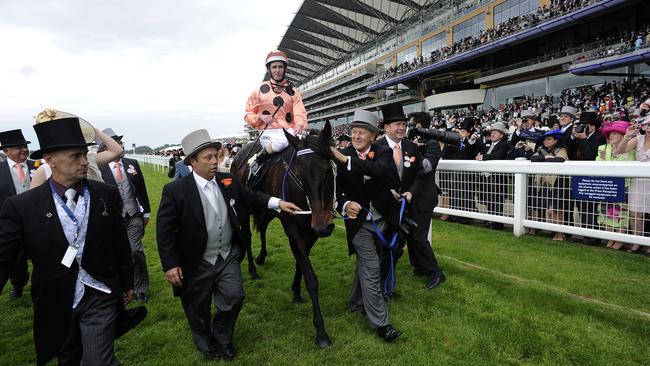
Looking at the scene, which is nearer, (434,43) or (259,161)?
(259,161)

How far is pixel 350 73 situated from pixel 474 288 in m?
64.7

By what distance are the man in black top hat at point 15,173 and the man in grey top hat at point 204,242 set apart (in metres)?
2.69

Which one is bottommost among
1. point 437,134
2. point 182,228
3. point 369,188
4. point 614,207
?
point 614,207

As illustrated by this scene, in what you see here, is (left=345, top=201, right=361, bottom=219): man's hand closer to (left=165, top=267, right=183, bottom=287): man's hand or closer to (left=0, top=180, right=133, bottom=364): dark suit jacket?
(left=165, top=267, right=183, bottom=287): man's hand

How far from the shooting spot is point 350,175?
3520 millimetres

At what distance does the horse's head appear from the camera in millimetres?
3072

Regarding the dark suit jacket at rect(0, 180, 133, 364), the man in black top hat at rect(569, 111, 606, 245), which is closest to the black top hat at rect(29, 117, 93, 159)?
the dark suit jacket at rect(0, 180, 133, 364)

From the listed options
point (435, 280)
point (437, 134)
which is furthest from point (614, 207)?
point (435, 280)

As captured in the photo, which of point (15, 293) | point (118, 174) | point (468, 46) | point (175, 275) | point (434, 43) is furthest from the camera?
point (434, 43)

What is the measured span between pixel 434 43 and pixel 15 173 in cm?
4460

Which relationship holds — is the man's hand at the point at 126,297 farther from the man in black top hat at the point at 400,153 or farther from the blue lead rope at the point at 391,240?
the man in black top hat at the point at 400,153

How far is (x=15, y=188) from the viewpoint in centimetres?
446

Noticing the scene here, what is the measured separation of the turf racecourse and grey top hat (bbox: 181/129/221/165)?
1.67m

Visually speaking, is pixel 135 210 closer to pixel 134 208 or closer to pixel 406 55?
pixel 134 208
